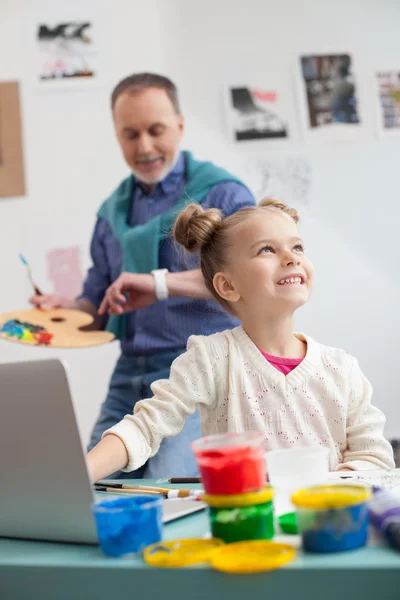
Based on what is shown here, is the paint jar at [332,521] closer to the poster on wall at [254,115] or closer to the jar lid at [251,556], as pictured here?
the jar lid at [251,556]

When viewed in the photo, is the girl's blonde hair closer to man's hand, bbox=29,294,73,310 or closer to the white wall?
man's hand, bbox=29,294,73,310

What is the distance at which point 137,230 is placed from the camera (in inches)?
85.4

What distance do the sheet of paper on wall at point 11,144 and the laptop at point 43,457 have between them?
2.16m

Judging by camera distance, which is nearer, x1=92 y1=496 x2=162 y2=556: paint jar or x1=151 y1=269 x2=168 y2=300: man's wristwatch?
x1=92 y1=496 x2=162 y2=556: paint jar

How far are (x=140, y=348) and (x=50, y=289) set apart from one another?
841mm

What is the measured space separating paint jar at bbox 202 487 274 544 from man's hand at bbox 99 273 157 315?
1.27 meters

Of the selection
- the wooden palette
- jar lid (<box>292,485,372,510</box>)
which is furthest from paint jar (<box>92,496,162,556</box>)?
the wooden palette

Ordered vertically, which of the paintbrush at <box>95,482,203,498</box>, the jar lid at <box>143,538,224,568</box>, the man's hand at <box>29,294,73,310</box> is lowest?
the paintbrush at <box>95,482,203,498</box>

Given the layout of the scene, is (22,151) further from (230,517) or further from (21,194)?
(230,517)

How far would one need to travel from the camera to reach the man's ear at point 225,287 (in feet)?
4.39

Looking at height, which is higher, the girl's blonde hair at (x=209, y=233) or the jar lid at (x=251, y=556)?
the girl's blonde hair at (x=209, y=233)

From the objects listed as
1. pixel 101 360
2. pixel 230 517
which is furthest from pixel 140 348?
pixel 230 517

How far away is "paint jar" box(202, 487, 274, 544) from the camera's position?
2.01 ft

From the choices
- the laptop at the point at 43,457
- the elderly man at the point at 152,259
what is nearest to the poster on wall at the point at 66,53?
the elderly man at the point at 152,259
